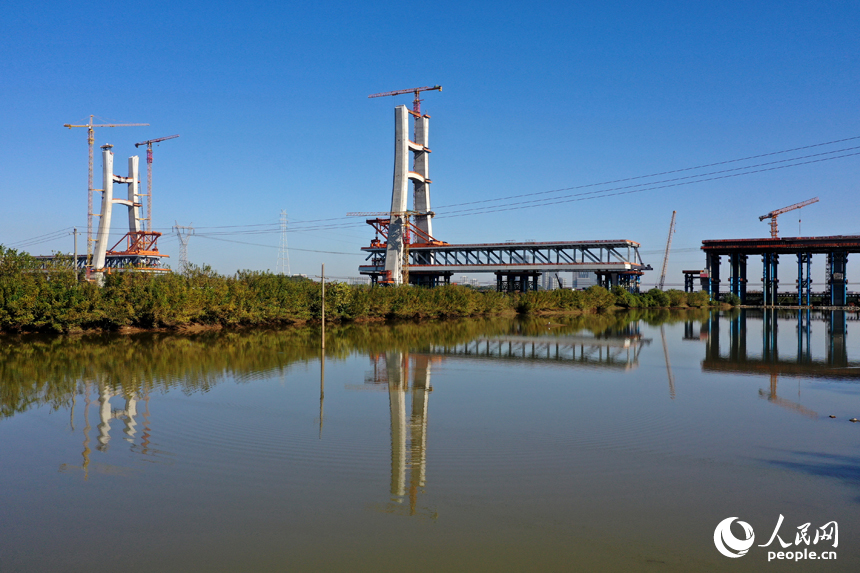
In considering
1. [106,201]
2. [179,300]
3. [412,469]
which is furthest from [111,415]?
[106,201]

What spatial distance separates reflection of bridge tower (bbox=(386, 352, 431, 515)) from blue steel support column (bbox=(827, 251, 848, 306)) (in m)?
69.5

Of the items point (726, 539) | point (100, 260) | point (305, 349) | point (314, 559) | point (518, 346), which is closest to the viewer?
point (314, 559)

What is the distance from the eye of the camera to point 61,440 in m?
8.57

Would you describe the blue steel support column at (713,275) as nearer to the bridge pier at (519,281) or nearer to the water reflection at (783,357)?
the bridge pier at (519,281)

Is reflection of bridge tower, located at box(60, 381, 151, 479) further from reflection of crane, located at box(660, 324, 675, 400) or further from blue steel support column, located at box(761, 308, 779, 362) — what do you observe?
blue steel support column, located at box(761, 308, 779, 362)

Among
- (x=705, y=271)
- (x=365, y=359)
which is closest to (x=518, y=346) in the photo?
(x=365, y=359)

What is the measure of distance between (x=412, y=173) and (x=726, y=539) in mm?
59503

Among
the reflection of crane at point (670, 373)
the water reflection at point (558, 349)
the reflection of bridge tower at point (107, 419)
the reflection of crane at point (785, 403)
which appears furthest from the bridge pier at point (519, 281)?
the reflection of bridge tower at point (107, 419)

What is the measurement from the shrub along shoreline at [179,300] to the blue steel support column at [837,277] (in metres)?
51.1

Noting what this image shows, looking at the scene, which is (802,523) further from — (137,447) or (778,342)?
(778,342)

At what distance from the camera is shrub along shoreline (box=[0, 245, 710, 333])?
947 inches

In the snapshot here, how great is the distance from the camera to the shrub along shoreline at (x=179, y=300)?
24047mm

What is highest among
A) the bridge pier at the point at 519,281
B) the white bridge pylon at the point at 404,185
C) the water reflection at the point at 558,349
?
the white bridge pylon at the point at 404,185

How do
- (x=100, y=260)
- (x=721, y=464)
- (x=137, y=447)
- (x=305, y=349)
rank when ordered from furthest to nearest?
(x=100, y=260), (x=305, y=349), (x=137, y=447), (x=721, y=464)
